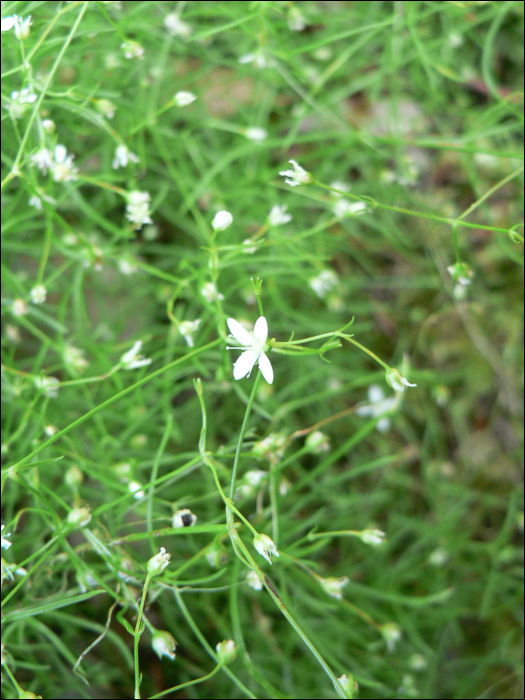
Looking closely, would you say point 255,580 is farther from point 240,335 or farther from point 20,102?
point 20,102

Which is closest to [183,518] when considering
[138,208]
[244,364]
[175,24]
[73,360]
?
A: [244,364]

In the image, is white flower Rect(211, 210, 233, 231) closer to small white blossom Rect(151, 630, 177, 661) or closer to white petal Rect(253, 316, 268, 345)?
white petal Rect(253, 316, 268, 345)

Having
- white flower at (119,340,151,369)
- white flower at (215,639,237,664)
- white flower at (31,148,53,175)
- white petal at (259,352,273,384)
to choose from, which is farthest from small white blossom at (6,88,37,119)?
white flower at (215,639,237,664)

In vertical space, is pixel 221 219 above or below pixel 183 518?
above

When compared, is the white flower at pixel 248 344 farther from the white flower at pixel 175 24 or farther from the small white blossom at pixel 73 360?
the white flower at pixel 175 24

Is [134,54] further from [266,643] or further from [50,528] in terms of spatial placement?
[266,643]

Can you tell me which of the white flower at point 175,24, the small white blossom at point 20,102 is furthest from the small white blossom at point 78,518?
the white flower at point 175,24
